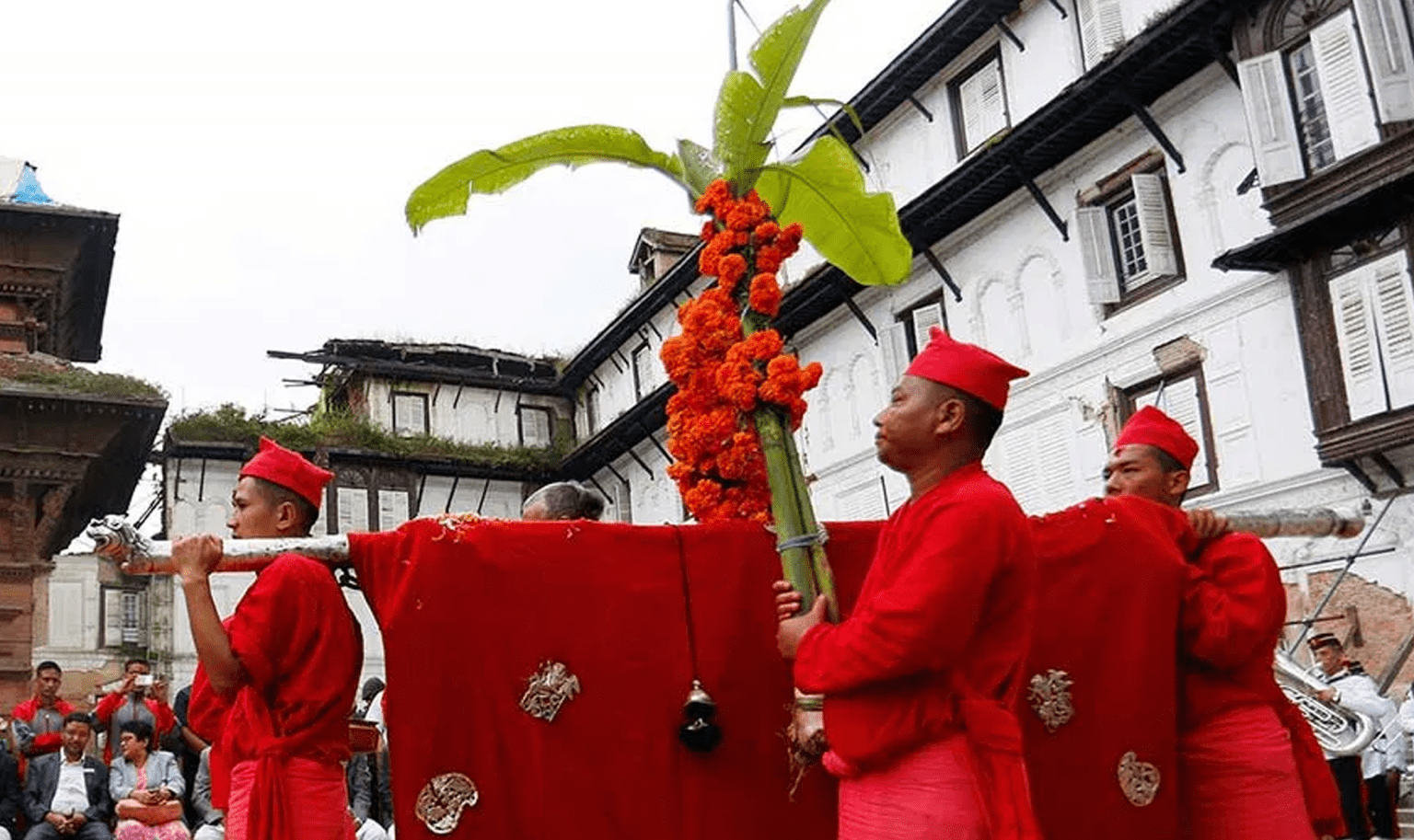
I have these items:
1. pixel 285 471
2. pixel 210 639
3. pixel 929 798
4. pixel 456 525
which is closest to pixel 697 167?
pixel 456 525

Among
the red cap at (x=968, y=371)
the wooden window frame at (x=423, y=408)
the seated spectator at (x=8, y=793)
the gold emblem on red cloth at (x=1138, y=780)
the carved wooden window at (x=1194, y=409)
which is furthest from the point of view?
the wooden window frame at (x=423, y=408)

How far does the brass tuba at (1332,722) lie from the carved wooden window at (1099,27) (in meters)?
14.3

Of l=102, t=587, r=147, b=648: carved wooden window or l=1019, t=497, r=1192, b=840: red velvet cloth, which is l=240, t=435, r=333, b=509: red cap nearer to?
l=1019, t=497, r=1192, b=840: red velvet cloth

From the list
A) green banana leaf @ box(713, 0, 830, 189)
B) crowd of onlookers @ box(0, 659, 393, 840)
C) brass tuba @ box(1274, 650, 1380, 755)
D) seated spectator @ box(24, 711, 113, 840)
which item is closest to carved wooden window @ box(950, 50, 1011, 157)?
crowd of onlookers @ box(0, 659, 393, 840)

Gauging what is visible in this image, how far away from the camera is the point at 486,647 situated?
4.37 metres

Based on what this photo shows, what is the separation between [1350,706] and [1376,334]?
6.91m

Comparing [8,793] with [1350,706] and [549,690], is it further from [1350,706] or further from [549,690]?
[1350,706]

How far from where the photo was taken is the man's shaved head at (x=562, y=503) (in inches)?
237

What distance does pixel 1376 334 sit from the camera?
15648 millimetres

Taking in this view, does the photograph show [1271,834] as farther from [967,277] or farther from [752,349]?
[967,277]

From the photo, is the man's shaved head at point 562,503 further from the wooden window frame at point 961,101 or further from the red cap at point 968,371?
the wooden window frame at point 961,101

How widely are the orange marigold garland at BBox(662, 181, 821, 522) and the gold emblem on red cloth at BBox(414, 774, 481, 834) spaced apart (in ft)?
3.90

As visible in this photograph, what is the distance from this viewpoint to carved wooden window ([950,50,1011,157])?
71.1 ft

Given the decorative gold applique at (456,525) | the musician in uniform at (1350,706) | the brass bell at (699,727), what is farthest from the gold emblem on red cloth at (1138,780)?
the musician in uniform at (1350,706)
